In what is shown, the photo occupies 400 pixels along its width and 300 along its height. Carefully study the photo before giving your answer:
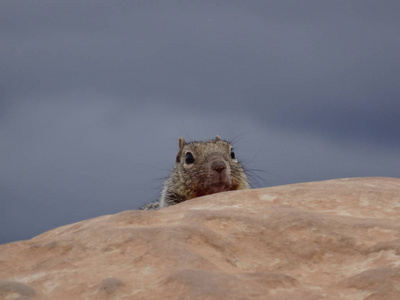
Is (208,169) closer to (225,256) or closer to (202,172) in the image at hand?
(202,172)

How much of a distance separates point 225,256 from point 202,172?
8054mm

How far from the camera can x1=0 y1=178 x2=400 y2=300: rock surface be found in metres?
3.97

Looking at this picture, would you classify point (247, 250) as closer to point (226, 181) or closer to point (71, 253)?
point (71, 253)

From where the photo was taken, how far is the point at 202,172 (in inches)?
502

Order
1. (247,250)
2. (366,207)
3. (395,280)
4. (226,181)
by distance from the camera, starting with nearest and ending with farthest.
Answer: (395,280) → (247,250) → (366,207) → (226,181)

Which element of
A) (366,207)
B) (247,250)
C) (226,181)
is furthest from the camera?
(226,181)

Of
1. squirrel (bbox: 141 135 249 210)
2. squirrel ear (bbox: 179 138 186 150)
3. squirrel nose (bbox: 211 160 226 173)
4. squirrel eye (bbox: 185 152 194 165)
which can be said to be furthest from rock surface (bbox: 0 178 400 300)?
squirrel ear (bbox: 179 138 186 150)

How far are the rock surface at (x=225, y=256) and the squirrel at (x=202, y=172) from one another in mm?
6069

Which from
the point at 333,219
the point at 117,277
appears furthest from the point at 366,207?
the point at 117,277

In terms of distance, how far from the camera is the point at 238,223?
211 inches

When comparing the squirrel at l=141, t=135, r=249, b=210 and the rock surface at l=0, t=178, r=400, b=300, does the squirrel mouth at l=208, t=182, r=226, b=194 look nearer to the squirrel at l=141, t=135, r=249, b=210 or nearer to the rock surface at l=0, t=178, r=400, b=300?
the squirrel at l=141, t=135, r=249, b=210

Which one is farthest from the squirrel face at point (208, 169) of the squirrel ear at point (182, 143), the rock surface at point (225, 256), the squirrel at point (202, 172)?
the rock surface at point (225, 256)

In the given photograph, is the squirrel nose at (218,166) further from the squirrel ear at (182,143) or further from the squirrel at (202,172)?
the squirrel ear at (182,143)

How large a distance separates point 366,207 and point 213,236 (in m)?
2.09
